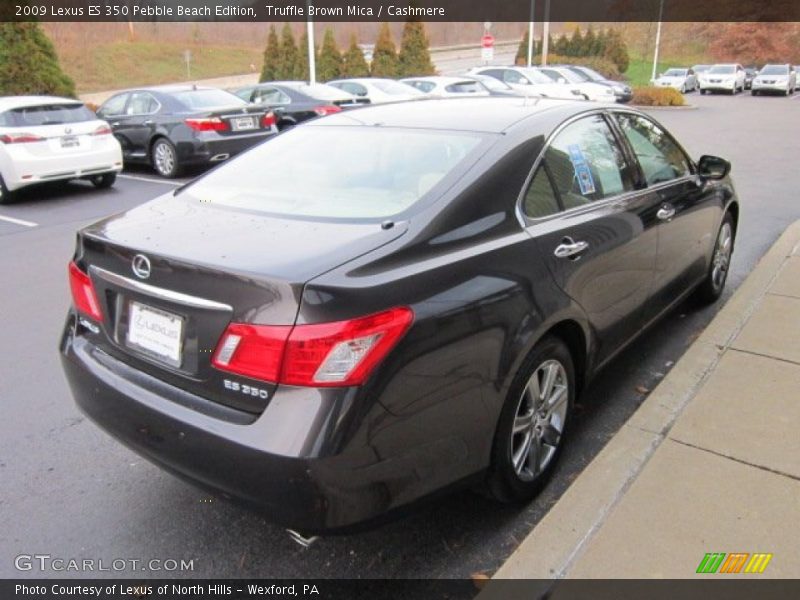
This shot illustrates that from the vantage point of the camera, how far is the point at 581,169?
3365 millimetres

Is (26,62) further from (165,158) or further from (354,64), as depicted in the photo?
(354,64)

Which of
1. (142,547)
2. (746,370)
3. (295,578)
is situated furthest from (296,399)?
(746,370)

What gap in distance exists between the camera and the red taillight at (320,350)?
82.2 inches

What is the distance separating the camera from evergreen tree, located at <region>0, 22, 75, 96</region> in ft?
57.5

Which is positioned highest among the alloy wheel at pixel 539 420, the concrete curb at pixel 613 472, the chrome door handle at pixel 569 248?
the chrome door handle at pixel 569 248

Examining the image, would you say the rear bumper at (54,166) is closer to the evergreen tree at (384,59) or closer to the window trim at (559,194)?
the window trim at (559,194)

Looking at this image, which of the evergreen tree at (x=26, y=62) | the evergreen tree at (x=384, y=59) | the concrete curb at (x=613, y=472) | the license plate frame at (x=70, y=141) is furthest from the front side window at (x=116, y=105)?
the evergreen tree at (x=384, y=59)

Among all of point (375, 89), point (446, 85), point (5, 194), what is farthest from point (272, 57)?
point (5, 194)

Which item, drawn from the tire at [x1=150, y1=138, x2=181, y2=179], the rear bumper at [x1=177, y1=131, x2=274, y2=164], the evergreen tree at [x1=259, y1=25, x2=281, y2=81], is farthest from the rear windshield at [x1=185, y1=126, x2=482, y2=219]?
the evergreen tree at [x1=259, y1=25, x2=281, y2=81]

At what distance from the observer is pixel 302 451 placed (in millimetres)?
2076

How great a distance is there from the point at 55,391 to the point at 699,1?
7131 centimetres

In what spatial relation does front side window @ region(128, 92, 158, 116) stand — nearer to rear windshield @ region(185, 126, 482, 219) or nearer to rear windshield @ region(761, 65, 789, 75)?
rear windshield @ region(185, 126, 482, 219)

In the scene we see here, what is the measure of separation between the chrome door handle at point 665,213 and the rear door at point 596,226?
0.07 metres
